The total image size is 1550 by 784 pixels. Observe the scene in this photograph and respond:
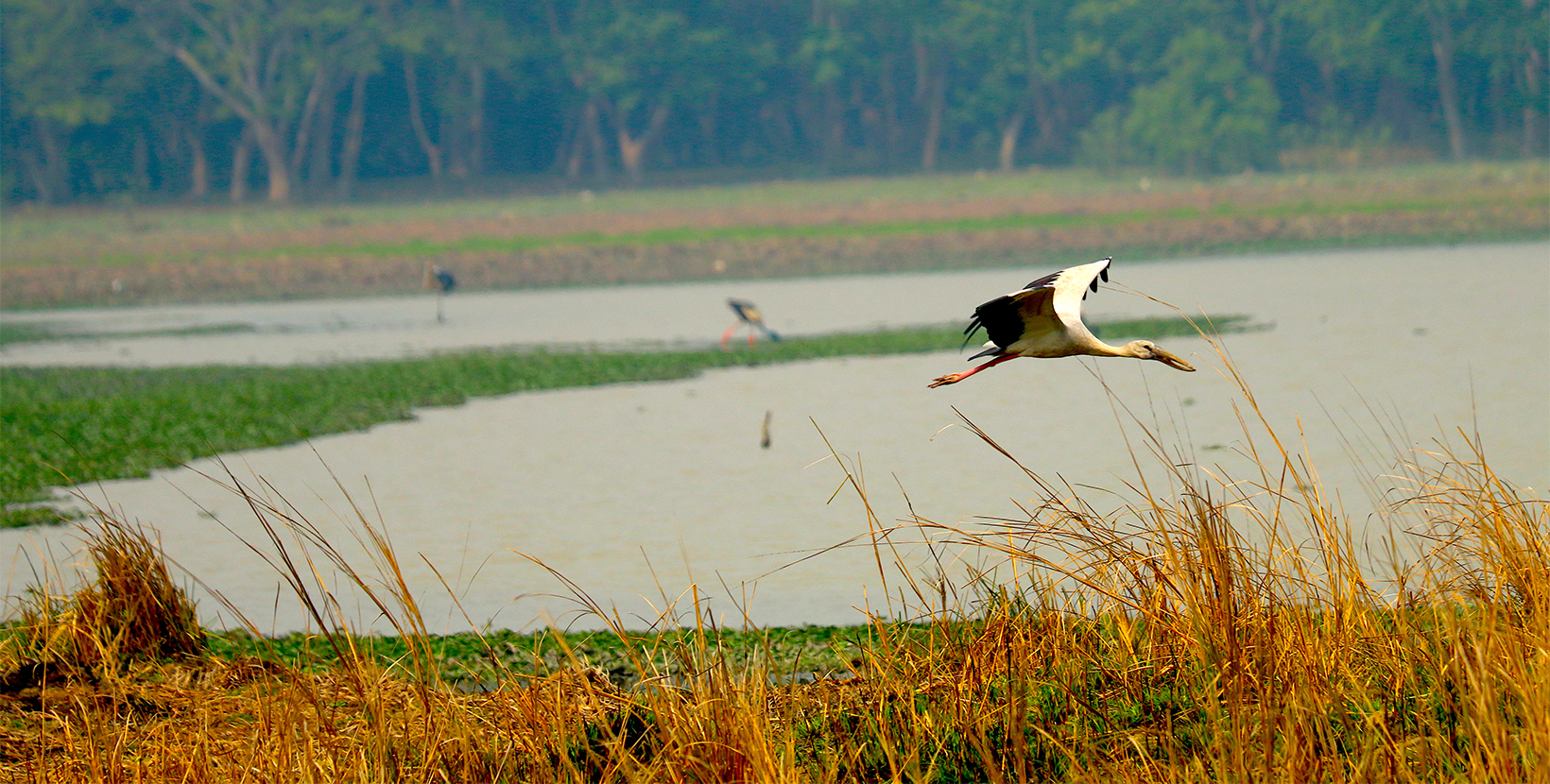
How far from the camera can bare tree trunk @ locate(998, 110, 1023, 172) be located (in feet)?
200

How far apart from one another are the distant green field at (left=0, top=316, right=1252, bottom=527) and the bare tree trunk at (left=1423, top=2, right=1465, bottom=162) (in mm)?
40718

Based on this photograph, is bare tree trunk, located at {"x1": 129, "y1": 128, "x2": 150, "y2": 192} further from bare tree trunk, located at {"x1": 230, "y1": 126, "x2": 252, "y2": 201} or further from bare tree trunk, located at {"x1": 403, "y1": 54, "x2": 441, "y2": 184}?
bare tree trunk, located at {"x1": 403, "y1": 54, "x2": 441, "y2": 184}

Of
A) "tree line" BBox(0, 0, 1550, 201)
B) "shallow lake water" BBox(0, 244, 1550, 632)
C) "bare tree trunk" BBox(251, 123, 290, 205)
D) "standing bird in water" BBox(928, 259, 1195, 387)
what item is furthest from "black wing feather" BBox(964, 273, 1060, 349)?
"bare tree trunk" BBox(251, 123, 290, 205)

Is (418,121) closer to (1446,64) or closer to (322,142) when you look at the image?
(322,142)

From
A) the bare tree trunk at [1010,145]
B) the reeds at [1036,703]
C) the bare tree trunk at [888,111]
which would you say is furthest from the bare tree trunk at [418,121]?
the reeds at [1036,703]

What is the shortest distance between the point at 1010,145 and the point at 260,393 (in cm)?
4883

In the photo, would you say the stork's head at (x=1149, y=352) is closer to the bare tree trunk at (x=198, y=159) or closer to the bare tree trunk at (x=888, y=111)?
the bare tree trunk at (x=888, y=111)

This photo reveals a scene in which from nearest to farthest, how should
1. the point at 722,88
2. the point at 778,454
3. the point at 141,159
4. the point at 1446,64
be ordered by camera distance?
the point at 778,454, the point at 1446,64, the point at 141,159, the point at 722,88

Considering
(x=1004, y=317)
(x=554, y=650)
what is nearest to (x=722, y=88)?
(x=554, y=650)

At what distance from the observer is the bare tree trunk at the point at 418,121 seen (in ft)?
197

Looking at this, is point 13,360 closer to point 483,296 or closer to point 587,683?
point 483,296

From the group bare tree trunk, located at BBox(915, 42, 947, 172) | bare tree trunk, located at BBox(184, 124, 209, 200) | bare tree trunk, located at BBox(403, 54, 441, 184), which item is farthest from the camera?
bare tree trunk, located at BBox(915, 42, 947, 172)

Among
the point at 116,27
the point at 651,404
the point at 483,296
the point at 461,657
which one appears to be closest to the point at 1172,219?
the point at 483,296

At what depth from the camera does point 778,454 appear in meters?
12.1
